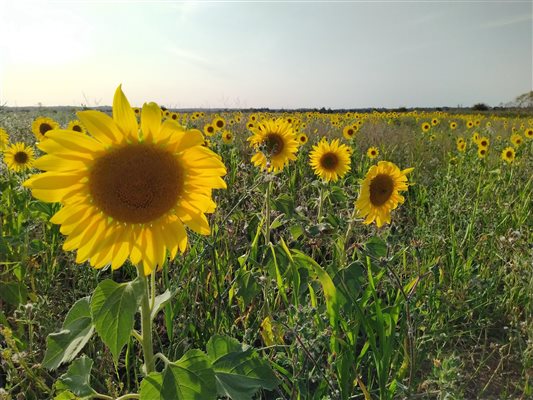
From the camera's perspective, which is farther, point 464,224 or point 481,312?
point 464,224

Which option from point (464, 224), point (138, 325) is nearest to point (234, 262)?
point (138, 325)

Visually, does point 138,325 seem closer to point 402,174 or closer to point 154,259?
point 154,259

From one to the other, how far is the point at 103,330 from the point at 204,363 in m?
0.27

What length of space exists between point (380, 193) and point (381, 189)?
0.08 feet

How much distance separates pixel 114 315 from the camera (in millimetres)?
1108

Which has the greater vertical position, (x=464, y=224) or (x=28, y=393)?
(x=464, y=224)

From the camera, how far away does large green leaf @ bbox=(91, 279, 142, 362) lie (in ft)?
3.59

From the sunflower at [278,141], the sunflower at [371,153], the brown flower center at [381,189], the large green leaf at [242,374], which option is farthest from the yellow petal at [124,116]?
the sunflower at [371,153]

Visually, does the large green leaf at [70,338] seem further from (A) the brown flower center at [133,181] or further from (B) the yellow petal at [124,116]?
(B) the yellow petal at [124,116]

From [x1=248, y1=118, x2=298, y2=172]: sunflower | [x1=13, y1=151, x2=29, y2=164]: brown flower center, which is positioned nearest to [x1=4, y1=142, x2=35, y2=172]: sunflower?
[x1=13, y1=151, x2=29, y2=164]: brown flower center

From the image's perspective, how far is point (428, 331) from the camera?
212cm

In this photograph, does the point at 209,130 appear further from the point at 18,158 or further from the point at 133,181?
the point at 133,181

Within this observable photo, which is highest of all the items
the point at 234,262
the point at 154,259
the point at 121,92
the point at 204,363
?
the point at 121,92

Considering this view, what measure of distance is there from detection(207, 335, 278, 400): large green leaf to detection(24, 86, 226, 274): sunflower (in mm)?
380
